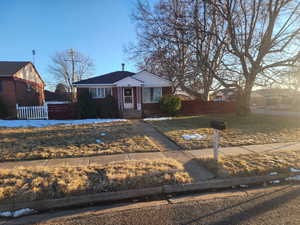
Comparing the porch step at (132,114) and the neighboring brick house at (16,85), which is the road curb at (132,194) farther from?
the neighboring brick house at (16,85)

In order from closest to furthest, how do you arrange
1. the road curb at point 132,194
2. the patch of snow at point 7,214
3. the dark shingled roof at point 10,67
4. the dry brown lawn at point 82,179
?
the patch of snow at point 7,214
the road curb at point 132,194
the dry brown lawn at point 82,179
the dark shingled roof at point 10,67

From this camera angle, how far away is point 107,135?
7059 mm

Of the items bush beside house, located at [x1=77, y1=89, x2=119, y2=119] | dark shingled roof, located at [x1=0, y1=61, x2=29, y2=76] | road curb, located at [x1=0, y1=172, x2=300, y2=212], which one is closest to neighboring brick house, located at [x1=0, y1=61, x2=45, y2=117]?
dark shingled roof, located at [x1=0, y1=61, x2=29, y2=76]

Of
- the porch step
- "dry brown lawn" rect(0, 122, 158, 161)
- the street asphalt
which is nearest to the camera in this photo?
the street asphalt

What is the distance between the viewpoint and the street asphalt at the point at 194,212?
240 cm

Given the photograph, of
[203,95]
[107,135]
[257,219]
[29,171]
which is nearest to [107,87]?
[107,135]

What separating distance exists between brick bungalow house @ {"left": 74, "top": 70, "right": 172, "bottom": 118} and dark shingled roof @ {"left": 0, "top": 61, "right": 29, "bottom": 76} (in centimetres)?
682

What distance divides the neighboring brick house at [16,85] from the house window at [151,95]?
11.6m

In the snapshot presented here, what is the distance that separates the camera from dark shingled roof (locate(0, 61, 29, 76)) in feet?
49.1

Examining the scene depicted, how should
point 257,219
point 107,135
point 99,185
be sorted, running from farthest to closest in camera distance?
point 107,135, point 99,185, point 257,219

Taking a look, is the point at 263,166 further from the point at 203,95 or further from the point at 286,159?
the point at 203,95

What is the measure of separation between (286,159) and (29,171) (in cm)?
639

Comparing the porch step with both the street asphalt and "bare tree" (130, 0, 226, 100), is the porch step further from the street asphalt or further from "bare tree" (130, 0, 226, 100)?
the street asphalt

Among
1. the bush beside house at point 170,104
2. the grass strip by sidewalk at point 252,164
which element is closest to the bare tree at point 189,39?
the bush beside house at point 170,104
